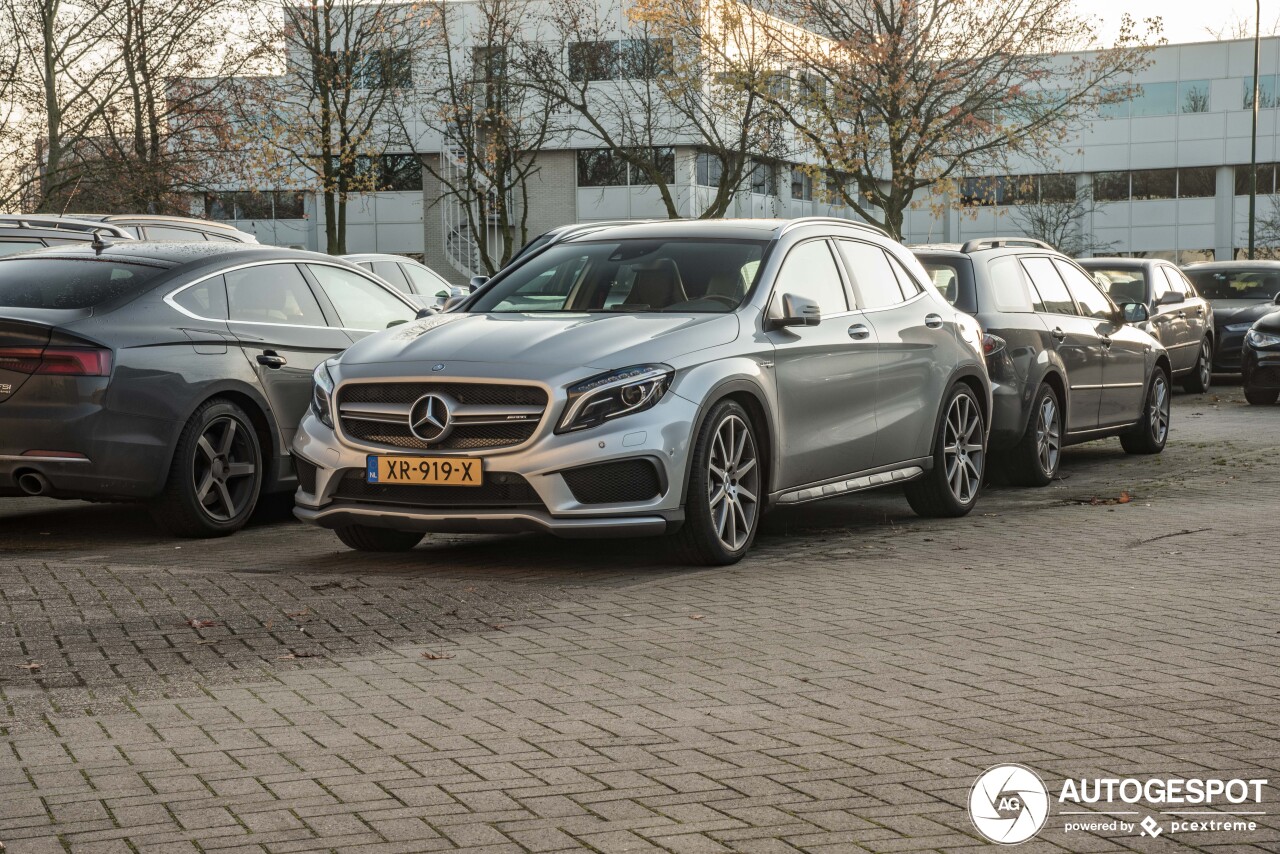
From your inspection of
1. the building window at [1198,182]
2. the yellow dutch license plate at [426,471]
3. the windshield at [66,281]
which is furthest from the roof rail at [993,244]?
the building window at [1198,182]

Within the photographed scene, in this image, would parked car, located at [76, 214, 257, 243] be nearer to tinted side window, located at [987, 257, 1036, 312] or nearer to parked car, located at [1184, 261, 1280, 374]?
tinted side window, located at [987, 257, 1036, 312]

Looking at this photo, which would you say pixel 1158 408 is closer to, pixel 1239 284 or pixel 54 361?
pixel 54 361

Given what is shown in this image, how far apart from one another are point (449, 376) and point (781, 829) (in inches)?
161

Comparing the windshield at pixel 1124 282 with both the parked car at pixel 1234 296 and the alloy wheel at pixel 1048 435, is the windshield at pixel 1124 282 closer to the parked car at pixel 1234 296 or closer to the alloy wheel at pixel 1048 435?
the parked car at pixel 1234 296

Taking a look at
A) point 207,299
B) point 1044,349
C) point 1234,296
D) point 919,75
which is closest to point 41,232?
point 207,299

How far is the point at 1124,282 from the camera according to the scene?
20.2 m

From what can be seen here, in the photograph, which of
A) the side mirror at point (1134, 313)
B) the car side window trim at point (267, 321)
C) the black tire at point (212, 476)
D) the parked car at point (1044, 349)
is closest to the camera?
the black tire at point (212, 476)

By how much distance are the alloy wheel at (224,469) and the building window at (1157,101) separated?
64082 mm

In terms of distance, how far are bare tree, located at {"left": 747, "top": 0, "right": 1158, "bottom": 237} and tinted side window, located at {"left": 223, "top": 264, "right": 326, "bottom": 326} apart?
27191mm

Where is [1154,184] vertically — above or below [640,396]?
above

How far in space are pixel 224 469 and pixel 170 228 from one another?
22.9 ft

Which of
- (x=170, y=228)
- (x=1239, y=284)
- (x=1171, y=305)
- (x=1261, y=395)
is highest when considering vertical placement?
(x=170, y=228)

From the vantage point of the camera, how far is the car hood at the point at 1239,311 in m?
24.2

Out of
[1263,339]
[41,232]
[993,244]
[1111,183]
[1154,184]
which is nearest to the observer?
[993,244]
